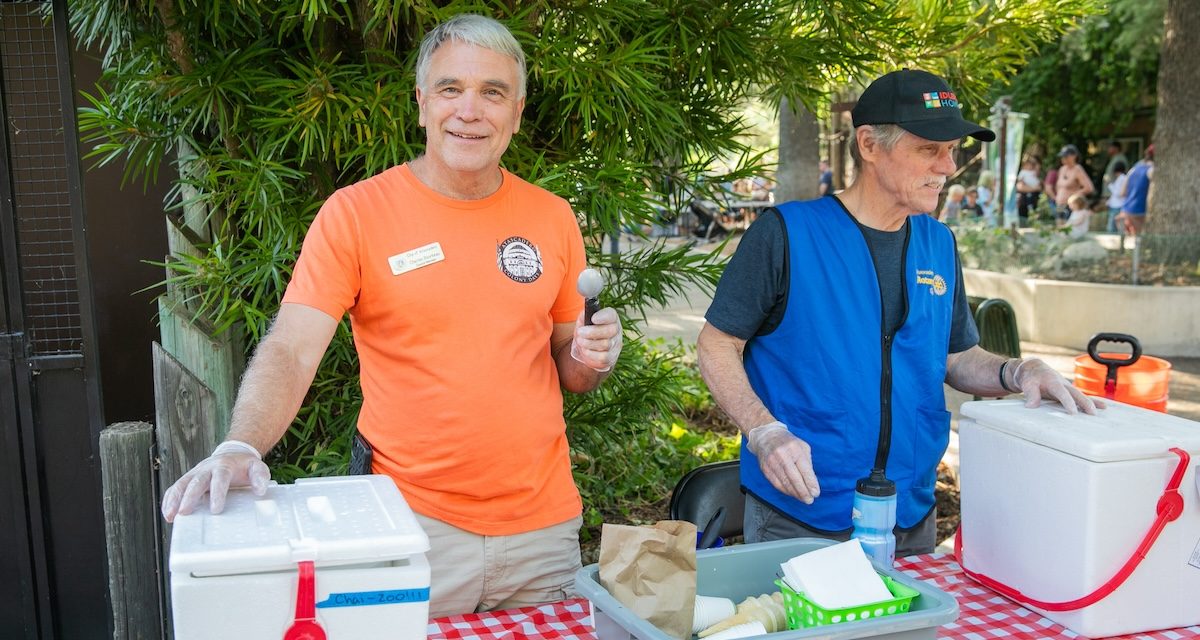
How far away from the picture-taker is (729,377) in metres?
2.19

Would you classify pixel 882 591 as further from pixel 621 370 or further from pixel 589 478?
pixel 589 478

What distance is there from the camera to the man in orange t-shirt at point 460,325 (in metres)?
1.85

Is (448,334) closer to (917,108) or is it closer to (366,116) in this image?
(366,116)

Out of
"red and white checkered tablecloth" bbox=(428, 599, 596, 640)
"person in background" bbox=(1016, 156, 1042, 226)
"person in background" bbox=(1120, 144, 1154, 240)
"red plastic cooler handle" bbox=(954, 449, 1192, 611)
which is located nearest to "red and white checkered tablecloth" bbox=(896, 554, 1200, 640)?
"red plastic cooler handle" bbox=(954, 449, 1192, 611)

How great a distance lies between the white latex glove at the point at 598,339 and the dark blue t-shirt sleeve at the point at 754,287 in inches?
19.6

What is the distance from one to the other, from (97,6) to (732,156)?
1990mm

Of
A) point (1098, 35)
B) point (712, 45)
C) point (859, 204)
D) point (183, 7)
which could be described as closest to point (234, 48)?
point (183, 7)

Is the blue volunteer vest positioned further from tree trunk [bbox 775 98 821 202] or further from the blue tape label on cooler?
tree trunk [bbox 775 98 821 202]

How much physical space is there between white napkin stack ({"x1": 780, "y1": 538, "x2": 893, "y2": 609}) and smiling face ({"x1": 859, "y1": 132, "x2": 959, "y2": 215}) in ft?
3.12

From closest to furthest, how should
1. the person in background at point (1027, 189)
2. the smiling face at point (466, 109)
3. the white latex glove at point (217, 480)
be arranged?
the white latex glove at point (217, 480) → the smiling face at point (466, 109) → the person in background at point (1027, 189)

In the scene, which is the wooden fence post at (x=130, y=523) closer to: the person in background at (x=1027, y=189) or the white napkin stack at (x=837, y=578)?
the white napkin stack at (x=837, y=578)

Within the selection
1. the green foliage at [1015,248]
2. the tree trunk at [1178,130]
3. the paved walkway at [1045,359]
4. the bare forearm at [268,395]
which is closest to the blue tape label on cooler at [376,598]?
the bare forearm at [268,395]

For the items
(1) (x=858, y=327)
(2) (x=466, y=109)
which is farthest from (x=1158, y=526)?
(2) (x=466, y=109)

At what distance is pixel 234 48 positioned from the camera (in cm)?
264
